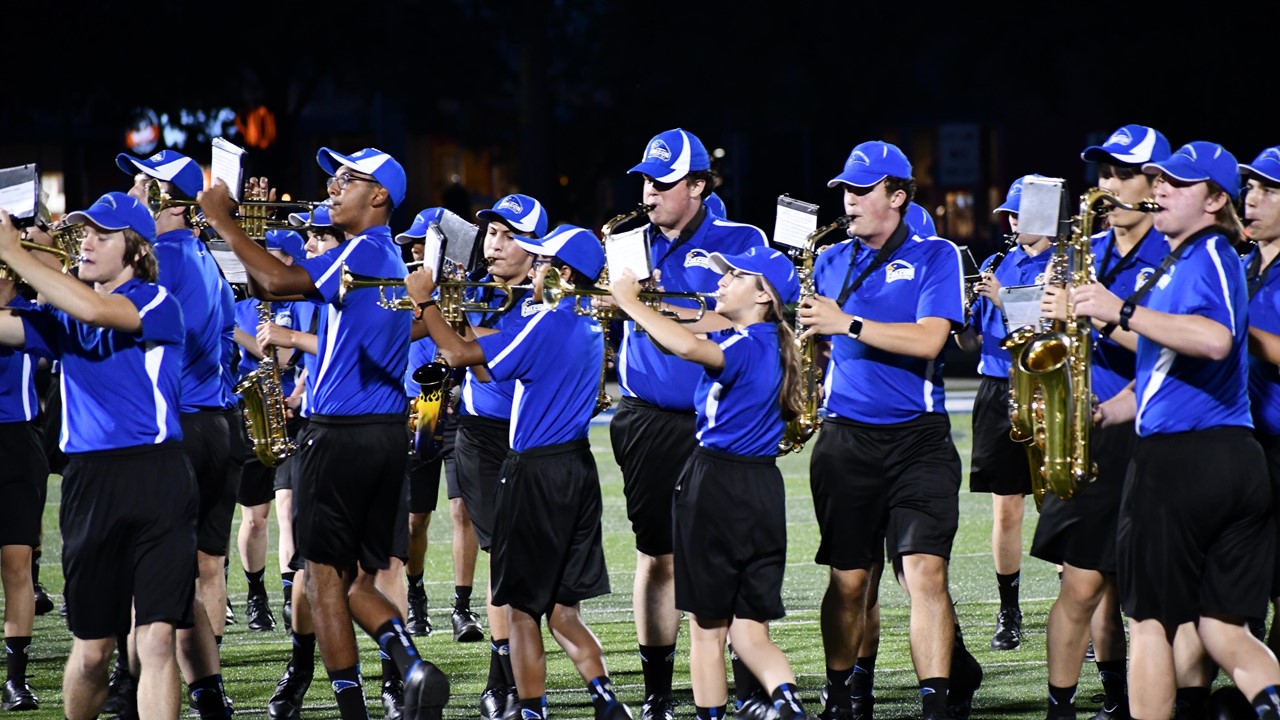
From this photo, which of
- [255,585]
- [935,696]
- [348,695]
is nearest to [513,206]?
[348,695]

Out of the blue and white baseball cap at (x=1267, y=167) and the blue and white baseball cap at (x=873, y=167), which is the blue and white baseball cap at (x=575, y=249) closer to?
the blue and white baseball cap at (x=873, y=167)

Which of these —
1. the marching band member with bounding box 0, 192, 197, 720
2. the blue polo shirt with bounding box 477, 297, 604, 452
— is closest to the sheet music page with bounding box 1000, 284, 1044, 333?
the blue polo shirt with bounding box 477, 297, 604, 452

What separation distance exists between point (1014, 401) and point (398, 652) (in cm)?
276

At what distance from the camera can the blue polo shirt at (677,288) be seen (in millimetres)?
7992

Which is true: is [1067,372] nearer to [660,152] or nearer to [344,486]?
[660,152]

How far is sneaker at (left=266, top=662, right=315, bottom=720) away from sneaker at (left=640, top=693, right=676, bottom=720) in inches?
58.0

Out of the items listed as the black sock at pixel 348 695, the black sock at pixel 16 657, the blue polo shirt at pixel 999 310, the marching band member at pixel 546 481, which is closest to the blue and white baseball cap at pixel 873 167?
the marching band member at pixel 546 481

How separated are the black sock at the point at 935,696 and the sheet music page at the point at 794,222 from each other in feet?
6.62

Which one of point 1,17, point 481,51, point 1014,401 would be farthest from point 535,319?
point 481,51

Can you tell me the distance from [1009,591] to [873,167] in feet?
9.74

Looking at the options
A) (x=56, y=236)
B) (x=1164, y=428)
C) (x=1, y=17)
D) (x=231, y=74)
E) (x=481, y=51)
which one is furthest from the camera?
(x=481, y=51)

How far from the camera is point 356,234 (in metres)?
7.75

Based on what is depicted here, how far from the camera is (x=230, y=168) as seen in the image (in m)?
7.38

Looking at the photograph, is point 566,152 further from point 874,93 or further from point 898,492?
point 898,492
